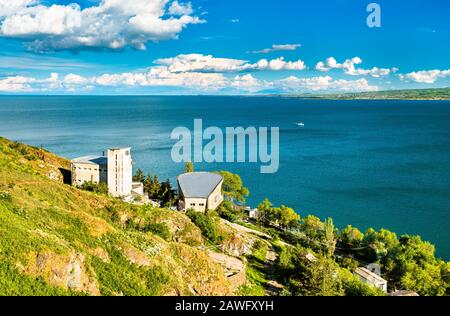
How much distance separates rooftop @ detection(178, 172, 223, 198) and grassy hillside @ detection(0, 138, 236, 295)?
22.7 m

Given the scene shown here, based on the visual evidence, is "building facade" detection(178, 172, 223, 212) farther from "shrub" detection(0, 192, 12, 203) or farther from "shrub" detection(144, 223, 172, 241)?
"shrub" detection(0, 192, 12, 203)

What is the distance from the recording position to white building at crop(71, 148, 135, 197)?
53.2 meters

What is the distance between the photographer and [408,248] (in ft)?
139

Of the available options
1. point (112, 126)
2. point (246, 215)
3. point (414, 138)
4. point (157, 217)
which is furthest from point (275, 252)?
point (112, 126)

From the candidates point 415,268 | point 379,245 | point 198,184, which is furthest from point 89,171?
point 415,268

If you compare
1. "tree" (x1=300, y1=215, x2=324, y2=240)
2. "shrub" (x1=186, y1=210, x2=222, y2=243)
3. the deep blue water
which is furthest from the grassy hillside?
the deep blue water

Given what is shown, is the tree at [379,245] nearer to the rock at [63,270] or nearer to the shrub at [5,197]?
the rock at [63,270]

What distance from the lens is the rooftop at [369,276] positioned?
37.6 m

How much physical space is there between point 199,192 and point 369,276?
24.8 m

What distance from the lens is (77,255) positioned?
17.4 meters

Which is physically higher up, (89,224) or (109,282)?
(89,224)
